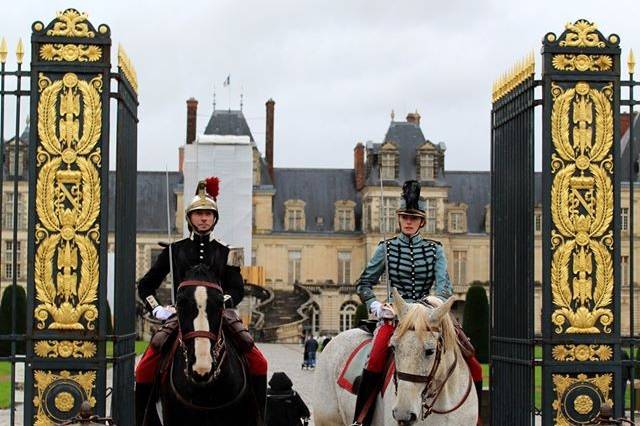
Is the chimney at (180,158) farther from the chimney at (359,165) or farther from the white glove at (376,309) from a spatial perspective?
the white glove at (376,309)

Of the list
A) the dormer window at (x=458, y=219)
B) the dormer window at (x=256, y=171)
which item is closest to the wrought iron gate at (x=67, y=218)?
the dormer window at (x=458, y=219)

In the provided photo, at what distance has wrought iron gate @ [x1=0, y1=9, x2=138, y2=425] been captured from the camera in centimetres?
753

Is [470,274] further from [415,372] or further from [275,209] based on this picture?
[415,372]

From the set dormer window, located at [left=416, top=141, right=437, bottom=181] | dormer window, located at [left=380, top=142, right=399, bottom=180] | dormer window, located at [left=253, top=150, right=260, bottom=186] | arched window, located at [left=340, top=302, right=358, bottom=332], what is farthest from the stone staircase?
dormer window, located at [left=416, top=141, right=437, bottom=181]

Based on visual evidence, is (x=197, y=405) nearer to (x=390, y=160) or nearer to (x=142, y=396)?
(x=142, y=396)

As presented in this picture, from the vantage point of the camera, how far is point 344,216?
5166 cm

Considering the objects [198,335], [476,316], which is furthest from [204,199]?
[476,316]

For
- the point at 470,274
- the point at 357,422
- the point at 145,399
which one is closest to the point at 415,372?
the point at 357,422

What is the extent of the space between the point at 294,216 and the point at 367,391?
148 ft

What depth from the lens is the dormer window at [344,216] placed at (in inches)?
2032

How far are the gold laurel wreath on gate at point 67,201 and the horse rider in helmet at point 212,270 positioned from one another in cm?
135

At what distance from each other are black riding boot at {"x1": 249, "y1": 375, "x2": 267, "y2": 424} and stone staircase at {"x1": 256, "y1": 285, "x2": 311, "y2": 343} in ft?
116

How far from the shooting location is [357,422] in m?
6.40

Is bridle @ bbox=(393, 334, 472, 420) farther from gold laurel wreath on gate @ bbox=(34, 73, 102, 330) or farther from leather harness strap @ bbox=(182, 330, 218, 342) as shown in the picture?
gold laurel wreath on gate @ bbox=(34, 73, 102, 330)
